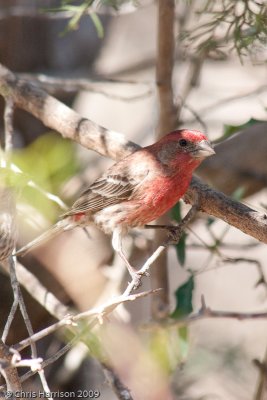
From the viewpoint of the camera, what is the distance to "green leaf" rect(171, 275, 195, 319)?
4043 millimetres

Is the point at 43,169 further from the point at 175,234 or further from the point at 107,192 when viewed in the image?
the point at 107,192

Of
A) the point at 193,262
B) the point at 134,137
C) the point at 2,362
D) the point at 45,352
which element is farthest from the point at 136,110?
the point at 2,362

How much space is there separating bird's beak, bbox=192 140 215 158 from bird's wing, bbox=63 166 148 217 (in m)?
0.32

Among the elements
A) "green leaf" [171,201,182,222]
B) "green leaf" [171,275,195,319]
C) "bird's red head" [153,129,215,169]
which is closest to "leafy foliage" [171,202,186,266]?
"green leaf" [171,201,182,222]

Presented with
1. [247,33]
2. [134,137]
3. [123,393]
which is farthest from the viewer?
[134,137]

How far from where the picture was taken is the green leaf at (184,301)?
4.04 m

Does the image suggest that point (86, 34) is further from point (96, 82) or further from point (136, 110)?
point (96, 82)

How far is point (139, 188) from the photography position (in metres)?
4.06

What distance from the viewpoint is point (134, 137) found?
21.6 ft

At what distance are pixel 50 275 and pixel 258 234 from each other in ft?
6.09

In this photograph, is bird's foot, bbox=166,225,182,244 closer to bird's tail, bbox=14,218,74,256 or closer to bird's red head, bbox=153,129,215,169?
bird's red head, bbox=153,129,215,169

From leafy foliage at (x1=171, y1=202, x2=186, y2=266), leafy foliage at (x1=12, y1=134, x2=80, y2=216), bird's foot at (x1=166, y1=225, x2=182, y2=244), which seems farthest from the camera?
leafy foliage at (x1=171, y1=202, x2=186, y2=266)

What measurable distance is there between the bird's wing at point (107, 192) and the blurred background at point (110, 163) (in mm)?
151

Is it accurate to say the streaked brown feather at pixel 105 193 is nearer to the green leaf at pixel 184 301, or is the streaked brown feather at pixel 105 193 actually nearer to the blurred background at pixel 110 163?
the blurred background at pixel 110 163
